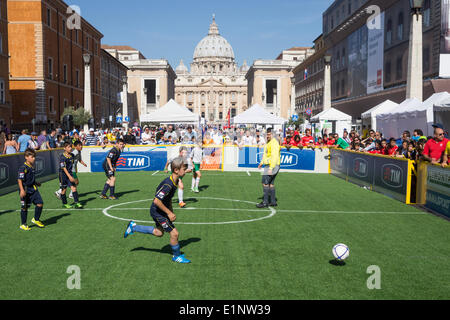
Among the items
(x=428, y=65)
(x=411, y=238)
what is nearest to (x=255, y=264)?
(x=411, y=238)

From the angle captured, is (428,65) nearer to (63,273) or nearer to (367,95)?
(367,95)

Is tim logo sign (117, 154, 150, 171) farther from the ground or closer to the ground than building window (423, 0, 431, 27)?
closer to the ground

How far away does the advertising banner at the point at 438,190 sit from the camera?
11.2 m

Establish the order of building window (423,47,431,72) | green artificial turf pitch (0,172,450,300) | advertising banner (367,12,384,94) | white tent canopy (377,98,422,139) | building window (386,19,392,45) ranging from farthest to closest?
advertising banner (367,12,384,94)
building window (386,19,392,45)
building window (423,47,431,72)
white tent canopy (377,98,422,139)
green artificial turf pitch (0,172,450,300)

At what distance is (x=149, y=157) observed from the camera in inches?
905

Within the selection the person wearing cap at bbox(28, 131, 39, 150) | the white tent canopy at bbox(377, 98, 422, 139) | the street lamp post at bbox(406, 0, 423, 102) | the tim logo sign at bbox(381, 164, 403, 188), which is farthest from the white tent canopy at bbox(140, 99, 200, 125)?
the tim logo sign at bbox(381, 164, 403, 188)

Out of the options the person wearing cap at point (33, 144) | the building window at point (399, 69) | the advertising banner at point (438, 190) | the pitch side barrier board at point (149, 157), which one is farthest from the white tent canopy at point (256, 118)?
the advertising banner at point (438, 190)

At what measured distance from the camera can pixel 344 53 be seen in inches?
2233

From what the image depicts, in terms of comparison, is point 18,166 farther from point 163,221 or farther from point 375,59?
point 375,59

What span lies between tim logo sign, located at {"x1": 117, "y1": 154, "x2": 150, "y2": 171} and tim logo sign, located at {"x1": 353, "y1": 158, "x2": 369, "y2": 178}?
10.5 metres

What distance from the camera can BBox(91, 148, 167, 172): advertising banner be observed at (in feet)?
73.4

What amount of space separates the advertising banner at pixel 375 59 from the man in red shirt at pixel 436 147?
31.7m

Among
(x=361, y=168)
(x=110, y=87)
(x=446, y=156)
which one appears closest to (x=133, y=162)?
(x=361, y=168)

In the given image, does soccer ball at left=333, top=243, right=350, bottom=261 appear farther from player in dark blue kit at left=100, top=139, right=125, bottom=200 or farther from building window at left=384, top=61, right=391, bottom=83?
building window at left=384, top=61, right=391, bottom=83
